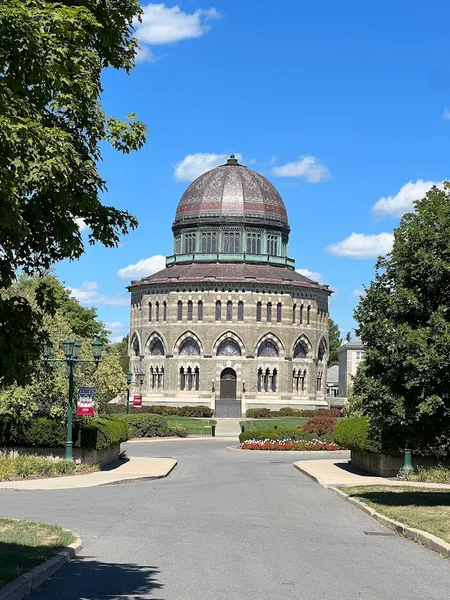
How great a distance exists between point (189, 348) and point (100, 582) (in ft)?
269

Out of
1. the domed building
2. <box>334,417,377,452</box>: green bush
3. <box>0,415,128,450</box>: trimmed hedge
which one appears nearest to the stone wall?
the domed building

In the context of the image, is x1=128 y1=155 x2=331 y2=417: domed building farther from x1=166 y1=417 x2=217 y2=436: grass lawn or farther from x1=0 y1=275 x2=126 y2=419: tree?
x1=0 y1=275 x2=126 y2=419: tree

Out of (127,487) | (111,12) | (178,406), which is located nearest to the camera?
(111,12)

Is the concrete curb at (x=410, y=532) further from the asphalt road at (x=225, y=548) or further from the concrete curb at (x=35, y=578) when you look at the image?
the concrete curb at (x=35, y=578)

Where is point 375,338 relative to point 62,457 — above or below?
above

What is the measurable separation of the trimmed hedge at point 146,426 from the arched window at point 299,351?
3688 centimetres

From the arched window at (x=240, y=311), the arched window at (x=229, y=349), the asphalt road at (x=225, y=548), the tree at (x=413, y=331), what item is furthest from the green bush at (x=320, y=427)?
the arched window at (x=229, y=349)

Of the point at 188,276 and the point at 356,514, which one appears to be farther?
the point at 188,276

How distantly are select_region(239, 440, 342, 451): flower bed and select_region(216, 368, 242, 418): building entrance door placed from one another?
39.5 meters

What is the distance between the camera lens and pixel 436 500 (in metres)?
21.4

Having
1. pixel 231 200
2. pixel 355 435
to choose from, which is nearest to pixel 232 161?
pixel 231 200

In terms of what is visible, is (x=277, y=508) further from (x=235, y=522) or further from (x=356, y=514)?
(x=235, y=522)

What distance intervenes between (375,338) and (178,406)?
7055 centimetres

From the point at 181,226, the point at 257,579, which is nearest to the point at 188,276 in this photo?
the point at 181,226
